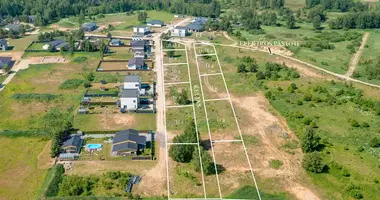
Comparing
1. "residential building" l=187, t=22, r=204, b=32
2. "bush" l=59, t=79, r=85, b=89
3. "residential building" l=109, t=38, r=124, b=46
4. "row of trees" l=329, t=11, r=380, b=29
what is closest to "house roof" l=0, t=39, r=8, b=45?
"residential building" l=109, t=38, r=124, b=46

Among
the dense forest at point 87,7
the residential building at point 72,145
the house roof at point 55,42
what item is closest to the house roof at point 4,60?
the house roof at point 55,42

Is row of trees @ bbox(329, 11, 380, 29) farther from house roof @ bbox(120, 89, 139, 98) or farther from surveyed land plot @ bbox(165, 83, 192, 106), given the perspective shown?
house roof @ bbox(120, 89, 139, 98)

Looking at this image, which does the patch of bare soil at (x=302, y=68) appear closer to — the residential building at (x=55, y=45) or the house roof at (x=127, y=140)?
the house roof at (x=127, y=140)

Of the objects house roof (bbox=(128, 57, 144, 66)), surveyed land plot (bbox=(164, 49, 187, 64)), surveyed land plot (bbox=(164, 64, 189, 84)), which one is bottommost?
surveyed land plot (bbox=(164, 64, 189, 84))

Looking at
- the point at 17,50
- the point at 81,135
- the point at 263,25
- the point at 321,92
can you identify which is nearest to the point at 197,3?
the point at 263,25

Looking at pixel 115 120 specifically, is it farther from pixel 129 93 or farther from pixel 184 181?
pixel 184 181

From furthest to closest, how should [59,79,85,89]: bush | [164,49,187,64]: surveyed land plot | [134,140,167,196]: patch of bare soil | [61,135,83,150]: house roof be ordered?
1. [164,49,187,64]: surveyed land plot
2. [59,79,85,89]: bush
3. [61,135,83,150]: house roof
4. [134,140,167,196]: patch of bare soil

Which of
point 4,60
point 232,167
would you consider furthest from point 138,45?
point 232,167
